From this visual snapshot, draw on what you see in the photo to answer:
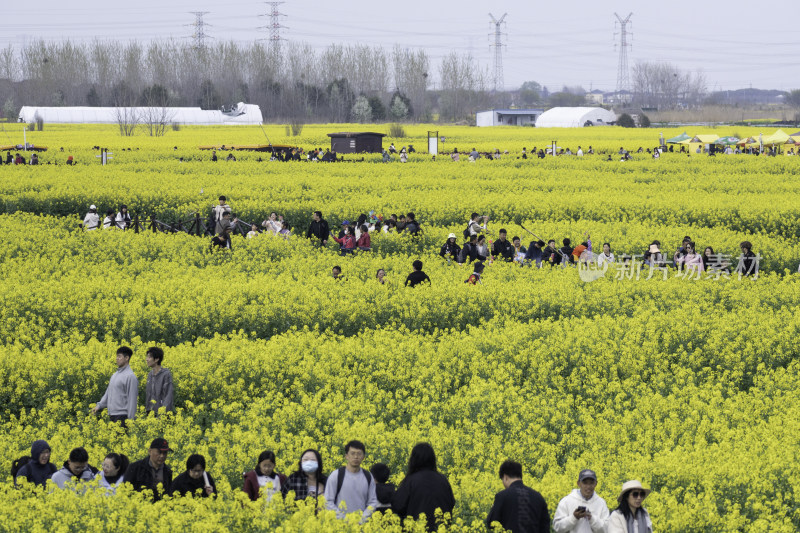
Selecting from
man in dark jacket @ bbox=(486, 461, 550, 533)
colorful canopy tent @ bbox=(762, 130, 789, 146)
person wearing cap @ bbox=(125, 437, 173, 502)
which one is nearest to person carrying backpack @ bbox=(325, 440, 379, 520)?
man in dark jacket @ bbox=(486, 461, 550, 533)

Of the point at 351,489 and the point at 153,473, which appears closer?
the point at 351,489

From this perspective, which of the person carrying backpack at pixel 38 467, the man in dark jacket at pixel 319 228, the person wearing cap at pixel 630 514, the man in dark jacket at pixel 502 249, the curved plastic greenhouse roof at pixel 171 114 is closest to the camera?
the person wearing cap at pixel 630 514

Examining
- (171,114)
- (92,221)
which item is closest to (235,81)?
(171,114)

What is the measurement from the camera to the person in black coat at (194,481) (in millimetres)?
8070

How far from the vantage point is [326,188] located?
3772 centimetres

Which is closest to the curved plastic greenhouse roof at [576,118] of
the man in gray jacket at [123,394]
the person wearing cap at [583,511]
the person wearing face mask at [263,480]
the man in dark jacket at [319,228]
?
the man in dark jacket at [319,228]

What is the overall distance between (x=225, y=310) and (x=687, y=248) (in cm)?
1083

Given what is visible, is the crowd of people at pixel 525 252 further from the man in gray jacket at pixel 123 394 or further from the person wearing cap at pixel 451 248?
the man in gray jacket at pixel 123 394

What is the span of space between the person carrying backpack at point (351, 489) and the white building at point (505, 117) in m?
140

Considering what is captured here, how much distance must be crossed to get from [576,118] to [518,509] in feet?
422

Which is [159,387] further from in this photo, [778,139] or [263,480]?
[778,139]

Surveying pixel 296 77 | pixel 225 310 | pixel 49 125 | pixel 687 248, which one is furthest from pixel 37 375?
pixel 296 77

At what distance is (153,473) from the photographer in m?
8.55

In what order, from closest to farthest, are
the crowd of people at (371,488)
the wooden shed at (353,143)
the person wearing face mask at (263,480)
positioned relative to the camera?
the crowd of people at (371,488)
the person wearing face mask at (263,480)
the wooden shed at (353,143)
